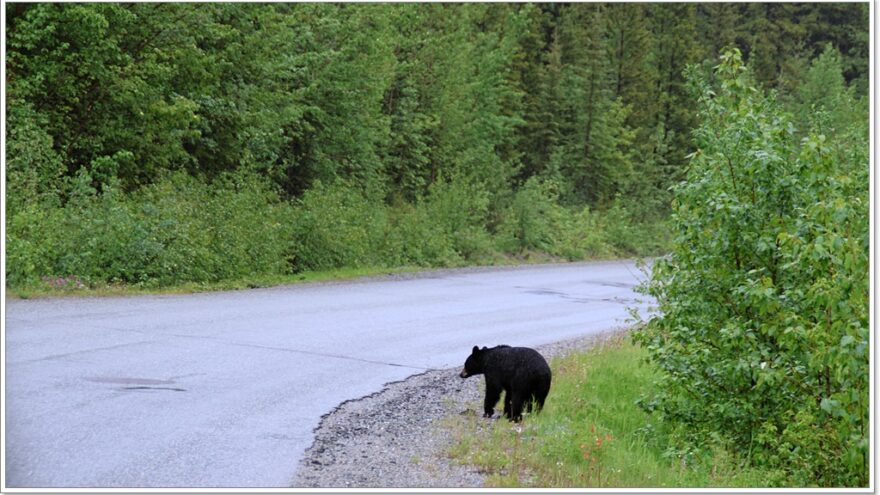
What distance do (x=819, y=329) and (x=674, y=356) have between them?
7.11 feet

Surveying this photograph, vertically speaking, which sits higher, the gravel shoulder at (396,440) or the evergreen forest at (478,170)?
the evergreen forest at (478,170)

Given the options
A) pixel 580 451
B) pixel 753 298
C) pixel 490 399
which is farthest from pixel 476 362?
pixel 753 298

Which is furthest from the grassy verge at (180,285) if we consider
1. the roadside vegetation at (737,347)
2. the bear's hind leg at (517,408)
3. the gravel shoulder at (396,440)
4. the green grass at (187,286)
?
the bear's hind leg at (517,408)

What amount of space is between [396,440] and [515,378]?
1.29 metres

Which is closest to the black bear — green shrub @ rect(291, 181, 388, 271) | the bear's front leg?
the bear's front leg

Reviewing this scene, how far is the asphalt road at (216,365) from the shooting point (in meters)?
6.59

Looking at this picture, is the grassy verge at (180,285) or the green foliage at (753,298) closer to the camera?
the green foliage at (753,298)

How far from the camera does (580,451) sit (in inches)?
288

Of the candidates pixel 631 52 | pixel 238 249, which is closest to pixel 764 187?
pixel 238 249

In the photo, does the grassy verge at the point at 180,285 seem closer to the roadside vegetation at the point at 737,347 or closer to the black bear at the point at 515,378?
the black bear at the point at 515,378

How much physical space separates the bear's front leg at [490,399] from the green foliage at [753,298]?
1376 mm

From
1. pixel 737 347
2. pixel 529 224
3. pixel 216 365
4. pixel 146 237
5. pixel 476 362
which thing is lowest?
pixel 216 365

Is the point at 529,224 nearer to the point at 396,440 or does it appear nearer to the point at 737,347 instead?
the point at 737,347

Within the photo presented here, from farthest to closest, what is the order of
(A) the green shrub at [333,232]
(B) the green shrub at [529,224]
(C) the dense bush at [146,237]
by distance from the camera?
(B) the green shrub at [529,224], (A) the green shrub at [333,232], (C) the dense bush at [146,237]
